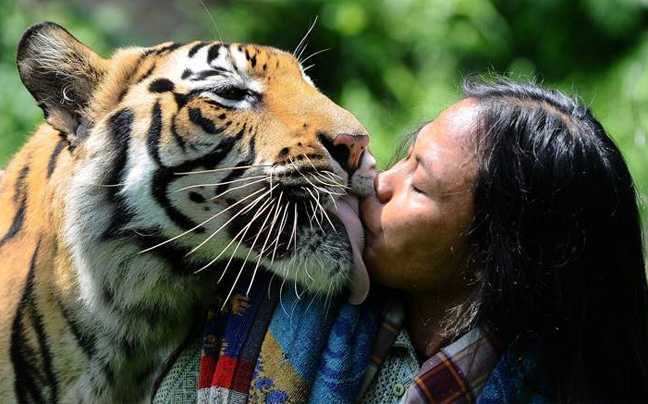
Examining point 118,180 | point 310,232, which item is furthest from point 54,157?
point 310,232

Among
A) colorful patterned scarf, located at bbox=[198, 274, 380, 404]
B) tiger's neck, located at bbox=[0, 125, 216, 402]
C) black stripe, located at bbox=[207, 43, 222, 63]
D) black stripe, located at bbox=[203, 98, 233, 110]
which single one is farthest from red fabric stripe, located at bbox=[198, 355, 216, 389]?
black stripe, located at bbox=[207, 43, 222, 63]

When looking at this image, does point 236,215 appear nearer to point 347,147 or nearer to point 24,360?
point 347,147

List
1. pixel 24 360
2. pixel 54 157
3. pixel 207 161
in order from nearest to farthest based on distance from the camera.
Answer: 1. pixel 207 161
2. pixel 24 360
3. pixel 54 157

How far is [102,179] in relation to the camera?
64.5 inches

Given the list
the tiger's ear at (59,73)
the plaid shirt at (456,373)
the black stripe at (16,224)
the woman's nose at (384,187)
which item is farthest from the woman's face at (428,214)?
the black stripe at (16,224)

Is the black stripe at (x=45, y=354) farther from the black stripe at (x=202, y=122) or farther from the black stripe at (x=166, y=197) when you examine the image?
the black stripe at (x=202, y=122)

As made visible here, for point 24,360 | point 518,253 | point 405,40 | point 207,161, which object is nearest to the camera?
point 518,253

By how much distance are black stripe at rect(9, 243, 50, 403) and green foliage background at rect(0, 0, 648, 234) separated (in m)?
2.77

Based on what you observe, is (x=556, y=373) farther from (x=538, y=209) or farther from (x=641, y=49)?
(x=641, y=49)

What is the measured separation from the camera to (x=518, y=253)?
4.88 feet

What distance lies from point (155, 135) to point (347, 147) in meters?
0.33

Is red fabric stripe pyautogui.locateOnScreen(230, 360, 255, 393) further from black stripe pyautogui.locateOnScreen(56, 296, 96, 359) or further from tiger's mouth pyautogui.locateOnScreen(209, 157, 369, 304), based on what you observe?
black stripe pyautogui.locateOnScreen(56, 296, 96, 359)

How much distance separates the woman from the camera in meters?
1.50

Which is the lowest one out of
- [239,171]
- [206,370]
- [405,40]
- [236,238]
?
[206,370]
